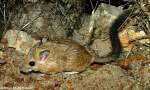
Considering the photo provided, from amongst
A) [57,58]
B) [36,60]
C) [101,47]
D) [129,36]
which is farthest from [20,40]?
[129,36]

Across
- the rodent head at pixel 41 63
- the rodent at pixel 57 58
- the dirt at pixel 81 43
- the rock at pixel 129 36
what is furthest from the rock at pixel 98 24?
the rodent head at pixel 41 63

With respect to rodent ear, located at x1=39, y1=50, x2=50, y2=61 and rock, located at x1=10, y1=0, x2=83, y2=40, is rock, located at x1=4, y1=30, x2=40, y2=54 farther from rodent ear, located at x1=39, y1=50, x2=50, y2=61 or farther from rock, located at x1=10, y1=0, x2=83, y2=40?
rodent ear, located at x1=39, y1=50, x2=50, y2=61

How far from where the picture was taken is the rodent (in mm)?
5472

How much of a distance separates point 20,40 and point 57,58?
37.2 inches

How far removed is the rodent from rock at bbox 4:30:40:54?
52 centimetres

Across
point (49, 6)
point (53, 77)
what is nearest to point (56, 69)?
point (53, 77)

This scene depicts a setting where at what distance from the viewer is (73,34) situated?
6723mm

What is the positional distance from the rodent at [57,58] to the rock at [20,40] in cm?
52

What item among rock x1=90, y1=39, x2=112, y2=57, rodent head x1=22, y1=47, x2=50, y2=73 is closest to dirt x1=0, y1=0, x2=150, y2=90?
rock x1=90, y1=39, x2=112, y2=57

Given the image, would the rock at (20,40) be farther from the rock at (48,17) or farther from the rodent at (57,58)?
the rodent at (57,58)

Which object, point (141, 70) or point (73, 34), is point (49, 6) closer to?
point (73, 34)

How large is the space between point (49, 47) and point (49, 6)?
4.69 ft

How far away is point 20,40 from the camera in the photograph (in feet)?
20.4

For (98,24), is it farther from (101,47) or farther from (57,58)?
(57,58)
